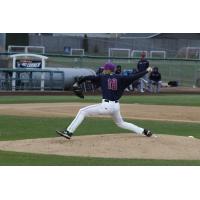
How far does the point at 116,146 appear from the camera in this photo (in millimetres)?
12781

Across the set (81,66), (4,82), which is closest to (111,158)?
(4,82)

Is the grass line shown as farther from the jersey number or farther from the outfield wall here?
the outfield wall

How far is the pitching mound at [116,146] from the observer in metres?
12.2

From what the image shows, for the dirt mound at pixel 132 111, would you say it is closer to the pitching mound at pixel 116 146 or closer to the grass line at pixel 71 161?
the pitching mound at pixel 116 146

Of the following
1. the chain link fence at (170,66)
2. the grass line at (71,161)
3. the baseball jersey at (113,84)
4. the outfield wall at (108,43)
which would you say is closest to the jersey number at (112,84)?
the baseball jersey at (113,84)

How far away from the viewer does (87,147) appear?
12750 mm

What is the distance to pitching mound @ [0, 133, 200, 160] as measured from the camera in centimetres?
1216

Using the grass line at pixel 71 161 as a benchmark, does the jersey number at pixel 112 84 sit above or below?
above

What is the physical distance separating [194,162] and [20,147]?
3.79m

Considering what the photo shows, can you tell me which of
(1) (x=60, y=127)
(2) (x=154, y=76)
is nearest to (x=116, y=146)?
(1) (x=60, y=127)

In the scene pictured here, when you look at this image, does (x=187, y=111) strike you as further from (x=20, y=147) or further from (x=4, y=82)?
(x=4, y=82)

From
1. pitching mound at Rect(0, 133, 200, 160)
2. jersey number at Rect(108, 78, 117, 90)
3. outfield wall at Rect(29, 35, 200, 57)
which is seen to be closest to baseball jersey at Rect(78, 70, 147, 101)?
jersey number at Rect(108, 78, 117, 90)

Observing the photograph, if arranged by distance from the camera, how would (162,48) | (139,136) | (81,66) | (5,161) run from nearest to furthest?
(5,161) < (139,136) < (81,66) < (162,48)

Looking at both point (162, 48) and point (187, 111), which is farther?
point (162, 48)
